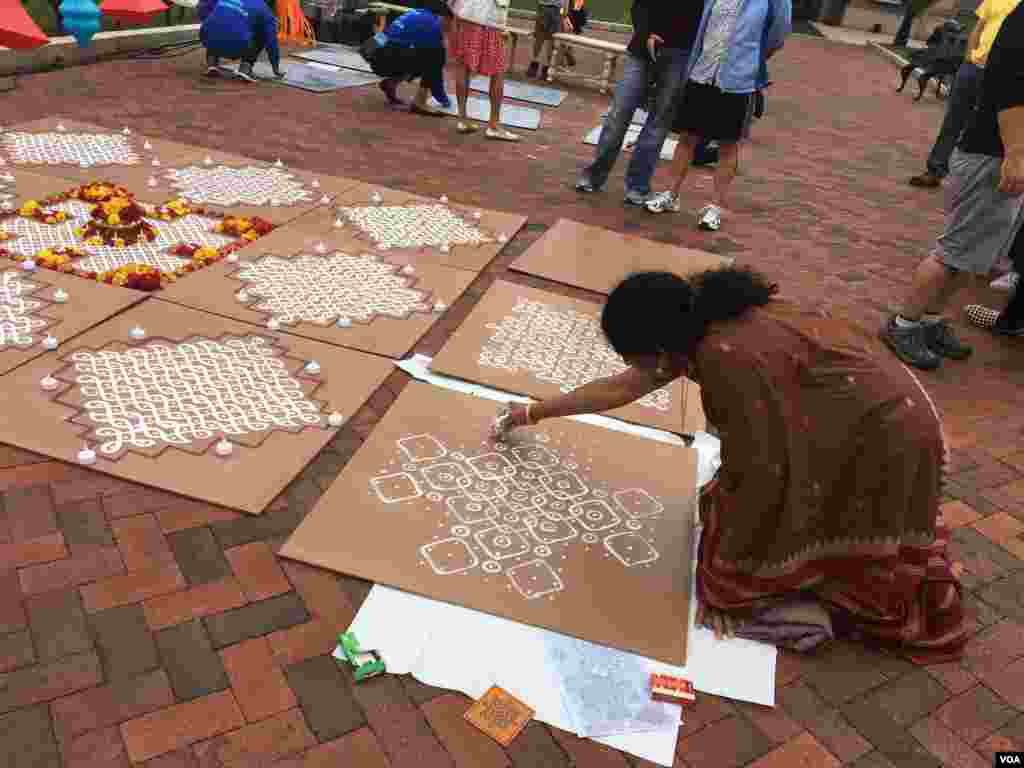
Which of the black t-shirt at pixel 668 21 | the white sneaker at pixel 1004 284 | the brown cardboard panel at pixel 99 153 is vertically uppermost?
the black t-shirt at pixel 668 21

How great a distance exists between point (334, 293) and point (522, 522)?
5.26 ft

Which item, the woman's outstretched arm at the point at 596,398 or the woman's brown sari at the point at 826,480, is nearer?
the woman's brown sari at the point at 826,480

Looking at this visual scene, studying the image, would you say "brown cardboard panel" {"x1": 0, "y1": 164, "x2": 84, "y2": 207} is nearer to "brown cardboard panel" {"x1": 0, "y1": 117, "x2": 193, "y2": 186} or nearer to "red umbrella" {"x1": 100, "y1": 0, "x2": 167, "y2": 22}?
"brown cardboard panel" {"x1": 0, "y1": 117, "x2": 193, "y2": 186}

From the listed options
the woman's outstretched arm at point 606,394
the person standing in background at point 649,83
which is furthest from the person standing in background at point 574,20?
the woman's outstretched arm at point 606,394

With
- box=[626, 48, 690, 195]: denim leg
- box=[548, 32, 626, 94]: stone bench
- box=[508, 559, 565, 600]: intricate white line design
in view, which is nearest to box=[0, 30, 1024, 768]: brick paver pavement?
box=[508, 559, 565, 600]: intricate white line design

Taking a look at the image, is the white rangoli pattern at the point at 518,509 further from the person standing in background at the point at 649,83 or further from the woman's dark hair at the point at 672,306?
the person standing in background at the point at 649,83

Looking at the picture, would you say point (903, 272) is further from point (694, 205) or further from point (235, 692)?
point (235, 692)

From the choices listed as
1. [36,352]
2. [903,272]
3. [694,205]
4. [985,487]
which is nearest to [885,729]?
[985,487]

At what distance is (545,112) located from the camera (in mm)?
7664

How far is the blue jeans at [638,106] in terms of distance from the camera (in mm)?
4844

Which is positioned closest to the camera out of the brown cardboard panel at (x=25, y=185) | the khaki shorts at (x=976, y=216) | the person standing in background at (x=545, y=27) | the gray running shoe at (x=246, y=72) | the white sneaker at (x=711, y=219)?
the khaki shorts at (x=976, y=216)

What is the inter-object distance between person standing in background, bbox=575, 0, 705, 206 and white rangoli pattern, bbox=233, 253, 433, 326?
2110 mm

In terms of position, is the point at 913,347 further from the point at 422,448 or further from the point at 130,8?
the point at 130,8

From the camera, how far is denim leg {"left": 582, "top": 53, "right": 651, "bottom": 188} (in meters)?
4.88
